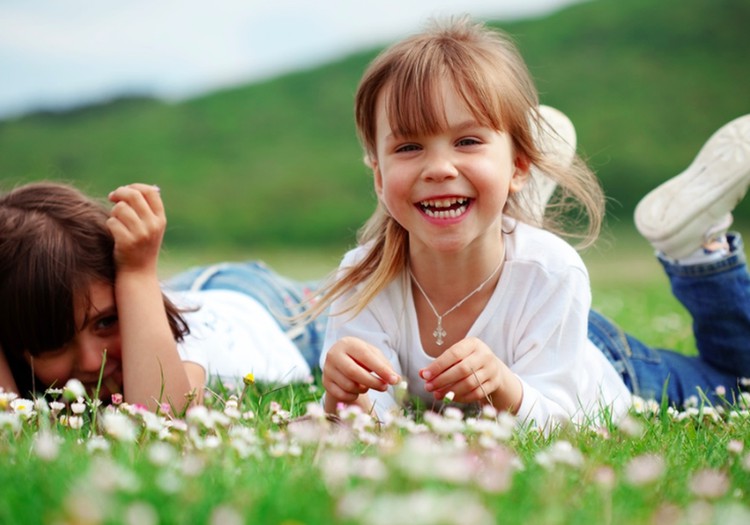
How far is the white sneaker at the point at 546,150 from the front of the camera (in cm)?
359

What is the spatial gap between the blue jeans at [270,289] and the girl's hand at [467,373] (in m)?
1.98

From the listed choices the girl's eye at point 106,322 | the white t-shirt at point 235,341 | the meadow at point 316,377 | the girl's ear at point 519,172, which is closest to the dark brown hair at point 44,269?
the girl's eye at point 106,322

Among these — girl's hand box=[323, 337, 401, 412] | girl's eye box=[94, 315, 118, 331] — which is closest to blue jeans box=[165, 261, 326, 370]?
girl's eye box=[94, 315, 118, 331]

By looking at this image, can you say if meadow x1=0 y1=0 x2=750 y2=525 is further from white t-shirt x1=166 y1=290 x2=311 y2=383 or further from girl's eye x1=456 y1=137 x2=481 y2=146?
girl's eye x1=456 y1=137 x2=481 y2=146

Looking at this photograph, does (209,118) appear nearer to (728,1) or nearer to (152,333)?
(728,1)

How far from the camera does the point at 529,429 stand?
270 cm

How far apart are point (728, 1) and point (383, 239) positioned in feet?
82.2

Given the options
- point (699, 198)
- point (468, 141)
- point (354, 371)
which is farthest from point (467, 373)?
point (699, 198)

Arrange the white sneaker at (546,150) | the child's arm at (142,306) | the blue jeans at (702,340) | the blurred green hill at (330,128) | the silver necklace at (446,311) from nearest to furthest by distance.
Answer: the child's arm at (142,306) → the silver necklace at (446,311) → the white sneaker at (546,150) → the blue jeans at (702,340) → the blurred green hill at (330,128)

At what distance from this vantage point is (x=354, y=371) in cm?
273

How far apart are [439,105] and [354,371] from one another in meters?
0.93

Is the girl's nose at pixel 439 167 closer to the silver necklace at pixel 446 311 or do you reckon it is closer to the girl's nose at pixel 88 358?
the silver necklace at pixel 446 311

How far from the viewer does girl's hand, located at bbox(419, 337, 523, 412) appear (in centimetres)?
267

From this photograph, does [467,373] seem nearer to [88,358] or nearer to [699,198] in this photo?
[88,358]
